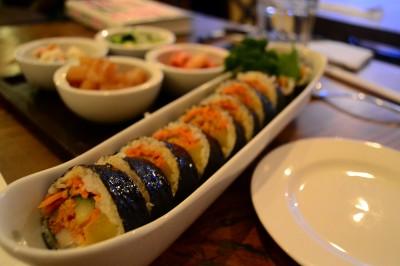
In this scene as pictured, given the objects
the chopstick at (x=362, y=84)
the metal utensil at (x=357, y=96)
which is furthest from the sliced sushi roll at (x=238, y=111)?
the chopstick at (x=362, y=84)

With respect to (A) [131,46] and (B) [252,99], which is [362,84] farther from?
(A) [131,46]

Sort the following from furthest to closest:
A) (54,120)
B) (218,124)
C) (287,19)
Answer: (287,19) < (54,120) < (218,124)

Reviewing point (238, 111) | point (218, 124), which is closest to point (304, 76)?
point (238, 111)

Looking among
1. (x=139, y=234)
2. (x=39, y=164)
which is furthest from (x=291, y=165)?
(x=39, y=164)

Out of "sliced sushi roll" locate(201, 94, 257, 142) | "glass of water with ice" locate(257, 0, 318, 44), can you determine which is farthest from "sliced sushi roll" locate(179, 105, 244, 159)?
"glass of water with ice" locate(257, 0, 318, 44)

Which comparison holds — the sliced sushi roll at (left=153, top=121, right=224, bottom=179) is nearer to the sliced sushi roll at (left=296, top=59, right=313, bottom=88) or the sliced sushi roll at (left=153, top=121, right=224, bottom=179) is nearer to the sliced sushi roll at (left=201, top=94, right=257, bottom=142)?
the sliced sushi roll at (left=201, top=94, right=257, bottom=142)

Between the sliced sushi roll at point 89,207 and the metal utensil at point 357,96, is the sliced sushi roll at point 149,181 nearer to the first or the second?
the sliced sushi roll at point 89,207

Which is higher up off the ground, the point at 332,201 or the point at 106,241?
the point at 106,241
